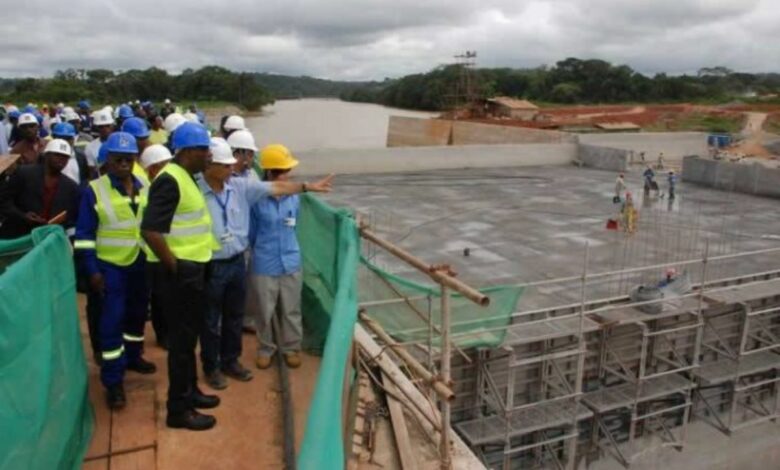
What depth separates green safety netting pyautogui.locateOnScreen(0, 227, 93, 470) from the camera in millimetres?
2529

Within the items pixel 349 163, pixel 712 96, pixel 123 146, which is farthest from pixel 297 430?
pixel 712 96

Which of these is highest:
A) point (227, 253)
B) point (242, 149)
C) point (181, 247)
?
point (242, 149)

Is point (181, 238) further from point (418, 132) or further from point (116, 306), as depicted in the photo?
point (418, 132)

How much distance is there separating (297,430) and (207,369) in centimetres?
88

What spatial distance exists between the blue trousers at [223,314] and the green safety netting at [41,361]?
78cm

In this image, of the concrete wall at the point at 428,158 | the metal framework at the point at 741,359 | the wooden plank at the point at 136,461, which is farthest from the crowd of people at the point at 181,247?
the concrete wall at the point at 428,158

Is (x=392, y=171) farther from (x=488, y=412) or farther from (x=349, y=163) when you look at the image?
(x=488, y=412)

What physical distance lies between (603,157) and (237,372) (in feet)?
81.7

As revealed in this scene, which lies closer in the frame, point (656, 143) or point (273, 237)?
point (273, 237)

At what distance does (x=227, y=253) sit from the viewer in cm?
422

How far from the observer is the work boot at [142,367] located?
4574 mm

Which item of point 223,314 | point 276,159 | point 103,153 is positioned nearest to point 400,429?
point 223,314

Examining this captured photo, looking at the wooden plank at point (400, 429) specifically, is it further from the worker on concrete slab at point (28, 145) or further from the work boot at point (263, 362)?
the worker on concrete slab at point (28, 145)

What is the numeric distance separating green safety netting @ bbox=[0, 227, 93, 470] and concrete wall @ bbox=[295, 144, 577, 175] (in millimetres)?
19404
